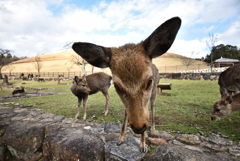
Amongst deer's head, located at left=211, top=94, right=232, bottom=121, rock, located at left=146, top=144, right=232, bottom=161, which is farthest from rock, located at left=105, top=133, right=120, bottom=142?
deer's head, located at left=211, top=94, right=232, bottom=121

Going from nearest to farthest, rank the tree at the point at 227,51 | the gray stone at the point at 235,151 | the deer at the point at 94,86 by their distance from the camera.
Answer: the gray stone at the point at 235,151, the deer at the point at 94,86, the tree at the point at 227,51

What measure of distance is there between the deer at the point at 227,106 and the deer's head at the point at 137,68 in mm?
3520

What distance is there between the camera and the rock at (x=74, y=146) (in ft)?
7.58

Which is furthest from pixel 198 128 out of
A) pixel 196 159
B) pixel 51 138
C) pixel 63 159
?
pixel 51 138

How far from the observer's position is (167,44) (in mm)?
1886

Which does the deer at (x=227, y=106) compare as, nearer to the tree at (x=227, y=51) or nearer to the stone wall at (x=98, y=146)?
the stone wall at (x=98, y=146)

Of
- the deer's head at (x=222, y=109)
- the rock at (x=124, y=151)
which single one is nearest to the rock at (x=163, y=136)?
the rock at (x=124, y=151)

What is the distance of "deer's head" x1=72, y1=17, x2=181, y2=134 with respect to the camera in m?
1.65

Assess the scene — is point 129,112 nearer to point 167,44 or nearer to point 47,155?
point 167,44

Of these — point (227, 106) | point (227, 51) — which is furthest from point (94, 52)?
point (227, 51)

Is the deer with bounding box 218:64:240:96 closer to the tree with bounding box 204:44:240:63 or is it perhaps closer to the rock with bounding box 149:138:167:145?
the rock with bounding box 149:138:167:145

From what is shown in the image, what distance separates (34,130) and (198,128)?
4.52 meters

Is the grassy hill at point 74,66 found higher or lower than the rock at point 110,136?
higher

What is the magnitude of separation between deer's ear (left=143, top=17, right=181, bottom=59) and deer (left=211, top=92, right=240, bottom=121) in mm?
3513
